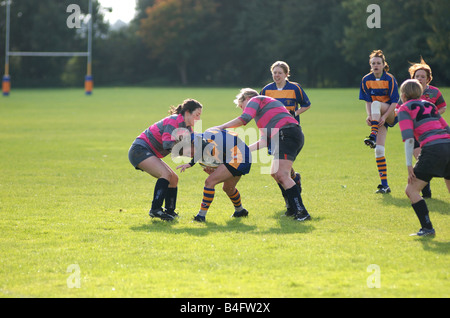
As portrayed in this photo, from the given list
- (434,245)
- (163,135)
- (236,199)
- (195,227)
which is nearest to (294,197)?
(236,199)

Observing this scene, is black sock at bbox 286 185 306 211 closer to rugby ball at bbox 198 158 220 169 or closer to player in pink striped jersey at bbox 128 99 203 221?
rugby ball at bbox 198 158 220 169

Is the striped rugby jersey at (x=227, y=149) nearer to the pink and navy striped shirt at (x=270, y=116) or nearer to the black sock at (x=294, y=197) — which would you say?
the pink and navy striped shirt at (x=270, y=116)

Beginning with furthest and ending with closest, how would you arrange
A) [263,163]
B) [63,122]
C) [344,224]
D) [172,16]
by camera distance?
[172,16], [63,122], [263,163], [344,224]

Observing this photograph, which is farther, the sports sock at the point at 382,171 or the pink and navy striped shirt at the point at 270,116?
the sports sock at the point at 382,171

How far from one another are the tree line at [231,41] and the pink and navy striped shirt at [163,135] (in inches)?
1907

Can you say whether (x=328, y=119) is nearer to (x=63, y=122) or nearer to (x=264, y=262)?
(x=63, y=122)

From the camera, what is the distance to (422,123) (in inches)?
277

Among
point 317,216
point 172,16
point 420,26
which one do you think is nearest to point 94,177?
point 317,216

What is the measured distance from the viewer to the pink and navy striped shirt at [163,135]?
7.95 m

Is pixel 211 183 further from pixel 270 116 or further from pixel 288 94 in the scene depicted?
pixel 288 94

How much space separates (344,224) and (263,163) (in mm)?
7184

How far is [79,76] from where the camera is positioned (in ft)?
231

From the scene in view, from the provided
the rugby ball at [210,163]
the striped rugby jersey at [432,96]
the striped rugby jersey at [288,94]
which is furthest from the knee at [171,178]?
the striped rugby jersey at [432,96]

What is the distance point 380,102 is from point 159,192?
4.60m
